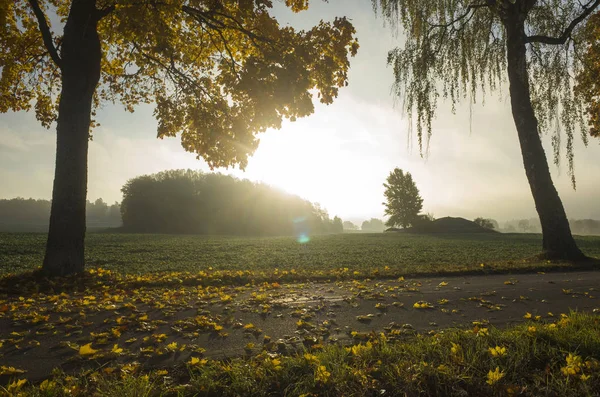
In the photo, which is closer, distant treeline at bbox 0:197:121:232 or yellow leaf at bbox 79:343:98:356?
yellow leaf at bbox 79:343:98:356

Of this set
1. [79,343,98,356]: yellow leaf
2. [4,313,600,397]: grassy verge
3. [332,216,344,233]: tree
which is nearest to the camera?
[4,313,600,397]: grassy verge

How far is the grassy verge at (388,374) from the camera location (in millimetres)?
2578

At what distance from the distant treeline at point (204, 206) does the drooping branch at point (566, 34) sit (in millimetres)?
51857

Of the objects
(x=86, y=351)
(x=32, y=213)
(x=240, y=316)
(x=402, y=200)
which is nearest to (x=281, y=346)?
(x=240, y=316)

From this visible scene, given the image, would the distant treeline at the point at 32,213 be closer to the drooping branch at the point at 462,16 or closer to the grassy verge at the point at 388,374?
the drooping branch at the point at 462,16

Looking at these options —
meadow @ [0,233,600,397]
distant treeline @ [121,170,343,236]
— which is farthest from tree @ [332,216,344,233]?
meadow @ [0,233,600,397]

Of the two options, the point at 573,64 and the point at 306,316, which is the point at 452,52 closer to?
the point at 573,64

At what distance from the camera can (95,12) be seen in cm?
895

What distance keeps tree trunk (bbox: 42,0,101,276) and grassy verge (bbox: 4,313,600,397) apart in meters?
6.25

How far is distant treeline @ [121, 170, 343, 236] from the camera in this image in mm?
60312

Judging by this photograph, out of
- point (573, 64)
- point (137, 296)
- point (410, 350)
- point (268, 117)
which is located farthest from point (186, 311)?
point (573, 64)

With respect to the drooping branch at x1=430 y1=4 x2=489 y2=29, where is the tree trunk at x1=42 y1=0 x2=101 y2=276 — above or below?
below

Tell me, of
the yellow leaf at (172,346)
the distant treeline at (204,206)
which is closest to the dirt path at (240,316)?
the yellow leaf at (172,346)

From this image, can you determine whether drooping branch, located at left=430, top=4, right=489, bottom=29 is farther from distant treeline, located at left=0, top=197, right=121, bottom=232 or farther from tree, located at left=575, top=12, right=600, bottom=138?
distant treeline, located at left=0, top=197, right=121, bottom=232
